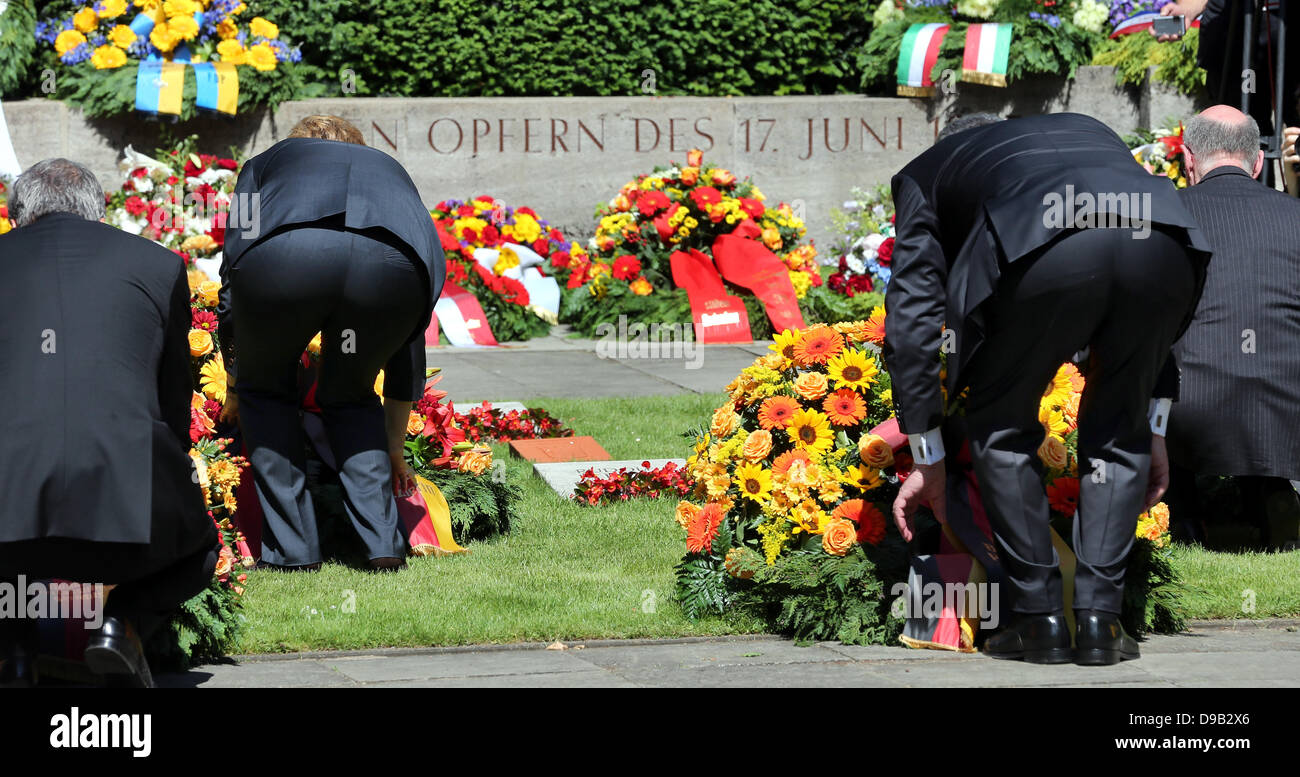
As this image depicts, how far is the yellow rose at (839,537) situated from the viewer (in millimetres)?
4641

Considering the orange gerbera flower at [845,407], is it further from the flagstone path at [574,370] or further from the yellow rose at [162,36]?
the yellow rose at [162,36]

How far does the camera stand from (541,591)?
17.0ft

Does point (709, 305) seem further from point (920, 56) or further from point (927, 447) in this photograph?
point (927, 447)

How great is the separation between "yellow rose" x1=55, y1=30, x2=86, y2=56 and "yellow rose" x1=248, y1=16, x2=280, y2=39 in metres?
1.24

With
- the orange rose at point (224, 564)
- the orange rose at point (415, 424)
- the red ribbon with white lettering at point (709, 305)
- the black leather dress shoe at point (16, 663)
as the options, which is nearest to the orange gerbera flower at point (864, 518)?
the orange rose at point (224, 564)

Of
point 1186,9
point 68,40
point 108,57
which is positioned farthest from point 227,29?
point 1186,9

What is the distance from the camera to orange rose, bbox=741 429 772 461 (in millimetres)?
4852

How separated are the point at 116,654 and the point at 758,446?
1.95 meters

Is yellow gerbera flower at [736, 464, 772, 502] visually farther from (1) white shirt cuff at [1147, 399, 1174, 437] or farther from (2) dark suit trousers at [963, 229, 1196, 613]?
(1) white shirt cuff at [1147, 399, 1174, 437]

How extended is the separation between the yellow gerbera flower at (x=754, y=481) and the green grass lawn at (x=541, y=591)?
376mm

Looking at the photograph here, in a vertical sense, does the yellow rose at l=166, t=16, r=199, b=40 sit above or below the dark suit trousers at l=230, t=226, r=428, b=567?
above

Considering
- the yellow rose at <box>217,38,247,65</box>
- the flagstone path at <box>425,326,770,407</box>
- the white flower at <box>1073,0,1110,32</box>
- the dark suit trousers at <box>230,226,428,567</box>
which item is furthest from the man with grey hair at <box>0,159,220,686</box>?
the white flower at <box>1073,0,1110,32</box>

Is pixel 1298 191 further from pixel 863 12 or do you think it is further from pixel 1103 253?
pixel 863 12

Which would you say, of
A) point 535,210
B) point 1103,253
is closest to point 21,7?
point 535,210
